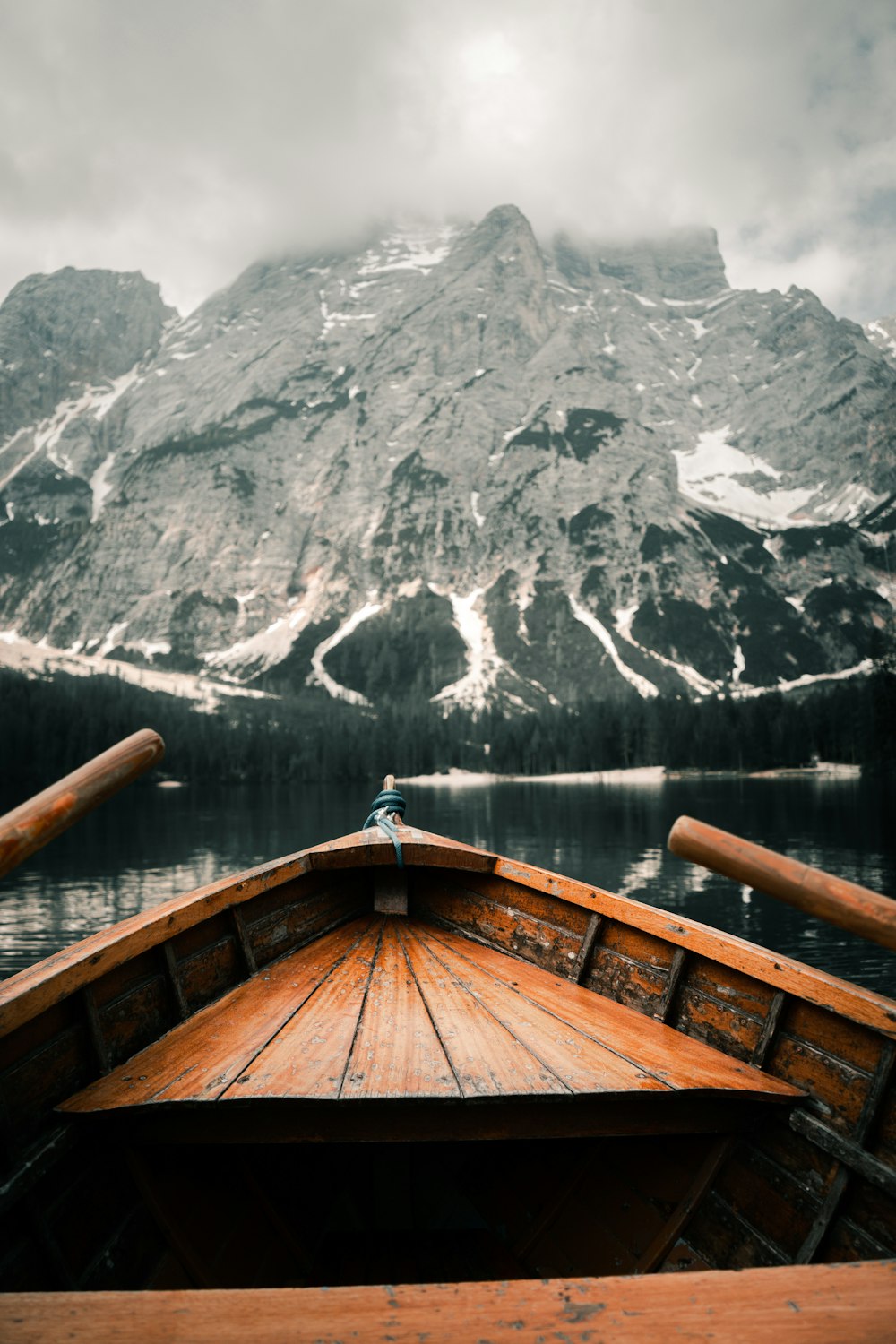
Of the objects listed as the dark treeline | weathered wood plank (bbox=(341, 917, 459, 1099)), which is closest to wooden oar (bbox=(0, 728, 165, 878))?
weathered wood plank (bbox=(341, 917, 459, 1099))

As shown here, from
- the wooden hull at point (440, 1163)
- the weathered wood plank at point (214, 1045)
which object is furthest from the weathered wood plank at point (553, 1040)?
the weathered wood plank at point (214, 1045)

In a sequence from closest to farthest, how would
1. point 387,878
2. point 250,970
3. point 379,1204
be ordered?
point 379,1204 → point 250,970 → point 387,878

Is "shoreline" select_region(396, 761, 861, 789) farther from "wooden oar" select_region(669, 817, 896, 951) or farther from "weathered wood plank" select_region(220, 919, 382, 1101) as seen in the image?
"wooden oar" select_region(669, 817, 896, 951)

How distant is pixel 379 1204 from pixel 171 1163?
→ 1.48m

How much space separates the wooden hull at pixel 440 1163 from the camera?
3.92 meters

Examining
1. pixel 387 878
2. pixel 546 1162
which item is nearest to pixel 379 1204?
pixel 546 1162

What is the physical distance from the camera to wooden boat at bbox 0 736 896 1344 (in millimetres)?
3926

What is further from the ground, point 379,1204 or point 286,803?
point 379,1204

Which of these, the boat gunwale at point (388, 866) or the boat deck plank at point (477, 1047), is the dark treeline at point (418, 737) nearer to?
the boat gunwale at point (388, 866)

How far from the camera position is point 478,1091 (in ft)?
13.2

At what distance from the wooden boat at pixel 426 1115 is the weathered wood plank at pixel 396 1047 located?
25mm

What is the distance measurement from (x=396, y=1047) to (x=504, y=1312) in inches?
107

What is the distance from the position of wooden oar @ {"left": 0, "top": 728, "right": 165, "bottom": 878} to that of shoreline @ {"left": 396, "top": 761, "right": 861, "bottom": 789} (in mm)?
126094

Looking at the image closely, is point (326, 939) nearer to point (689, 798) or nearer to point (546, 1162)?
point (546, 1162)
